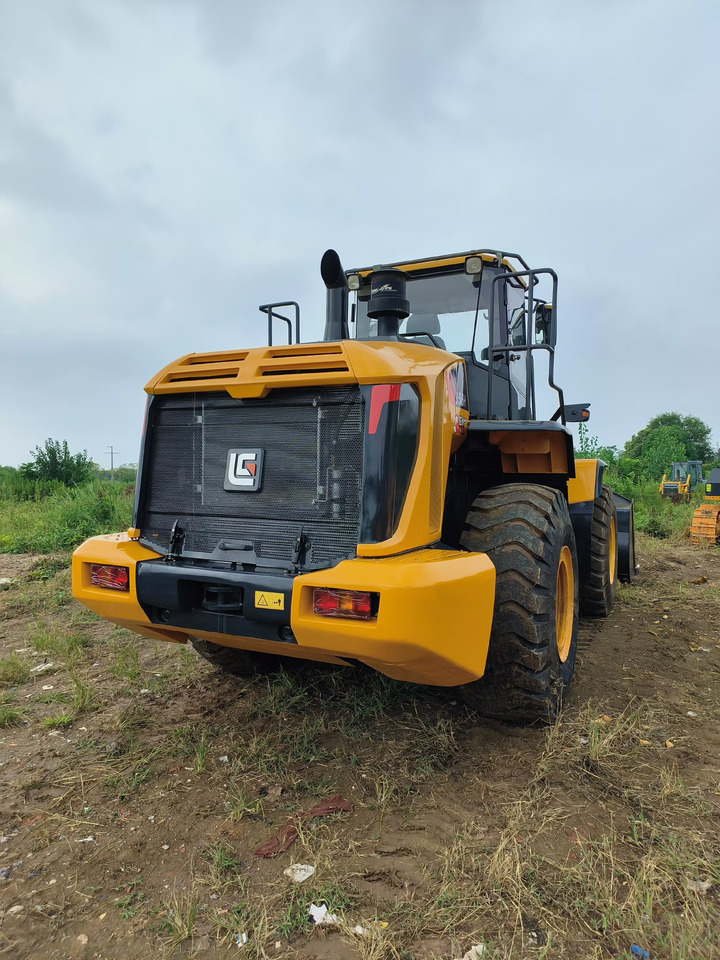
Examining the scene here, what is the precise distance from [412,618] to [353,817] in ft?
2.99

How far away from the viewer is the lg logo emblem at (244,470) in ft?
10.0

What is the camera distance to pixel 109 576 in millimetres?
3096

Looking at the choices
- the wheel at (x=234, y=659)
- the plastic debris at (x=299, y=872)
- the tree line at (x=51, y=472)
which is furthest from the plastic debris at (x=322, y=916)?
the tree line at (x=51, y=472)

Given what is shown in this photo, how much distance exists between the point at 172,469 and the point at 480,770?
6.70 feet

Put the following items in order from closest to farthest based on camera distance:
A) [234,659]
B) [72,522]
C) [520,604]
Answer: [520,604]
[234,659]
[72,522]

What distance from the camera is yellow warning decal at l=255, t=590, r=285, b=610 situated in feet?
8.54

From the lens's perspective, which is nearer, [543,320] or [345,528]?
[345,528]

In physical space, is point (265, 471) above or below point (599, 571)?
above

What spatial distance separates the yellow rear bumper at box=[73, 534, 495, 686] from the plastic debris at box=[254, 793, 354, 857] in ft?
1.93

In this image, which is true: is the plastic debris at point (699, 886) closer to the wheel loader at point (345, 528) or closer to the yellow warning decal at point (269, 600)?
the wheel loader at point (345, 528)

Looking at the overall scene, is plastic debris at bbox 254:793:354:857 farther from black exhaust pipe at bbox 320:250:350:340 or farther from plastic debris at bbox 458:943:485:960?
black exhaust pipe at bbox 320:250:350:340

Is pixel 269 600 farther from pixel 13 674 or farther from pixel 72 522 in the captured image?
pixel 72 522

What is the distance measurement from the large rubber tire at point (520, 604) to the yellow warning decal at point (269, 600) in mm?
999

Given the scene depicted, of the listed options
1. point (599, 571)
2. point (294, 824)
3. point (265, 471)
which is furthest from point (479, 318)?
point (294, 824)
